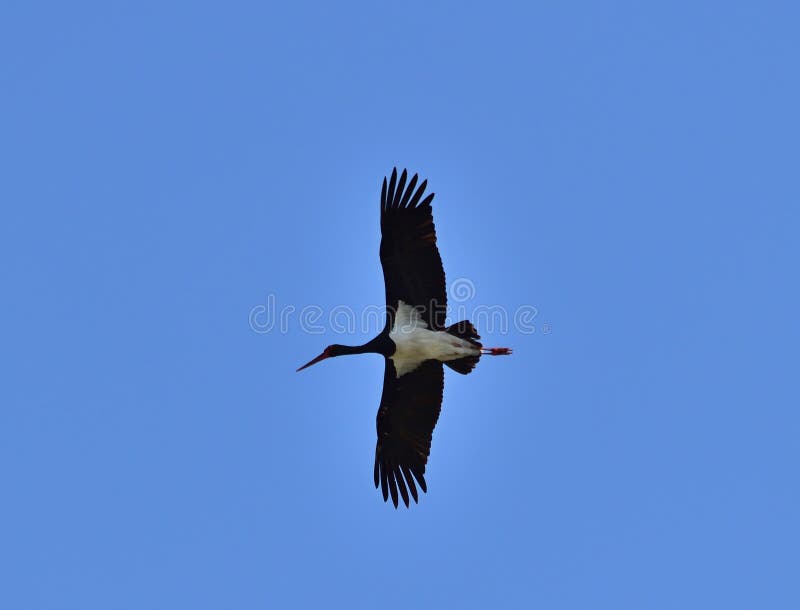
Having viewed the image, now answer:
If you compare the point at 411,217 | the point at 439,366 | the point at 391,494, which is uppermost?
the point at 411,217

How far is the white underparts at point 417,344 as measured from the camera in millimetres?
18375

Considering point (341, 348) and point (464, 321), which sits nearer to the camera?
point (464, 321)

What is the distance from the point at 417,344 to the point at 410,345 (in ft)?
0.42

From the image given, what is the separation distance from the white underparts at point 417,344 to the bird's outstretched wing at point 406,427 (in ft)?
0.52

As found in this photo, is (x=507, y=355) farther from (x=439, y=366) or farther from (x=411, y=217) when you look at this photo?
(x=411, y=217)

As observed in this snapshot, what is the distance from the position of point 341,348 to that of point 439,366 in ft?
5.31

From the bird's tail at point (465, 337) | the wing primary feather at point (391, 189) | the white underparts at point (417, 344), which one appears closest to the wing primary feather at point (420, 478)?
the white underparts at point (417, 344)

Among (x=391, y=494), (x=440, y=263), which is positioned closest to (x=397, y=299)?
(x=440, y=263)

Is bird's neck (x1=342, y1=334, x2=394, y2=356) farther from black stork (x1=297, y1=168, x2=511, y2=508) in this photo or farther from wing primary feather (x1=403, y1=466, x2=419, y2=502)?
wing primary feather (x1=403, y1=466, x2=419, y2=502)

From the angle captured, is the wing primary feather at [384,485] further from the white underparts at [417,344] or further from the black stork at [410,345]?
the white underparts at [417,344]

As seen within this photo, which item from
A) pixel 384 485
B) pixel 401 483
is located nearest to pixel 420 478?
pixel 401 483

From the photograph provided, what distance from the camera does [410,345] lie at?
18.6 m

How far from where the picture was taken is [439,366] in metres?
18.8

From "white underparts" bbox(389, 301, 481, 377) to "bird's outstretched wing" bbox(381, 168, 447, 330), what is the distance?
236 mm
